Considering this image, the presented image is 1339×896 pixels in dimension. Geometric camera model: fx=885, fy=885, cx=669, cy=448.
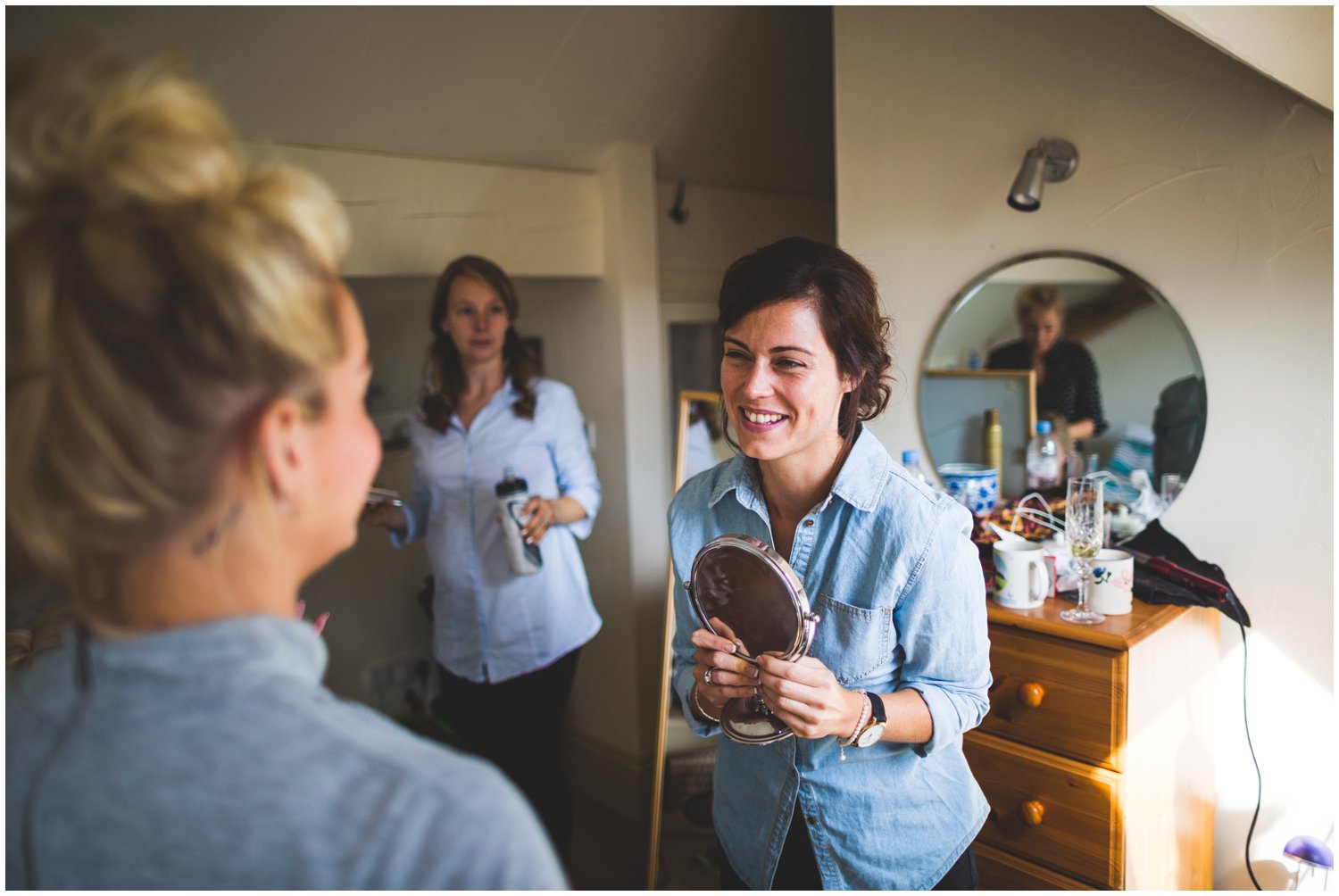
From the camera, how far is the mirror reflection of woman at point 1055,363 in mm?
2029

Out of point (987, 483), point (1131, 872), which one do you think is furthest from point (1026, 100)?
point (1131, 872)

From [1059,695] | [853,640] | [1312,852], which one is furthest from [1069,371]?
[853,640]

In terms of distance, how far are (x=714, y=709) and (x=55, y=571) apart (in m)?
0.78

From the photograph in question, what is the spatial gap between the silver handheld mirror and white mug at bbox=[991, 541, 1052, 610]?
87cm

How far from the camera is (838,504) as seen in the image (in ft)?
3.97

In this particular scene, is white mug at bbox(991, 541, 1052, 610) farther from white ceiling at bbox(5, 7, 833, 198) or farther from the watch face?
white ceiling at bbox(5, 7, 833, 198)

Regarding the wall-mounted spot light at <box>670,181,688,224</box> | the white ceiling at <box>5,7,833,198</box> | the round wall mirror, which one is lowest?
the round wall mirror

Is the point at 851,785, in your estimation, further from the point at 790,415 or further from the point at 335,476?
the point at 335,476

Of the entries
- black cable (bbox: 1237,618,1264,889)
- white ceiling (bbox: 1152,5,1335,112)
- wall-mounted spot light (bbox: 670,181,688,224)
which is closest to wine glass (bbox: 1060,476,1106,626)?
black cable (bbox: 1237,618,1264,889)

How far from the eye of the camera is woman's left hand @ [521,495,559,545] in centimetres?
209

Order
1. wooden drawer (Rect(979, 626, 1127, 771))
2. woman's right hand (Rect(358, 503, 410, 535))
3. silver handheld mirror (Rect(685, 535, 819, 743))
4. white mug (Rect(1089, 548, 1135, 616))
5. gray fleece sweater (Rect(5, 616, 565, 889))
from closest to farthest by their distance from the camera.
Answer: gray fleece sweater (Rect(5, 616, 565, 889)) < silver handheld mirror (Rect(685, 535, 819, 743)) < wooden drawer (Rect(979, 626, 1127, 771)) < white mug (Rect(1089, 548, 1135, 616)) < woman's right hand (Rect(358, 503, 410, 535))

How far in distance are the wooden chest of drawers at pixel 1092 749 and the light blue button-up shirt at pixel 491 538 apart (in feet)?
3.50

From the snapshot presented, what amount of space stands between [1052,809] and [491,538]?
1401 millimetres

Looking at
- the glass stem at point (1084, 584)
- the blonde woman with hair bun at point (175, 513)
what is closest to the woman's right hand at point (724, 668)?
the blonde woman with hair bun at point (175, 513)
